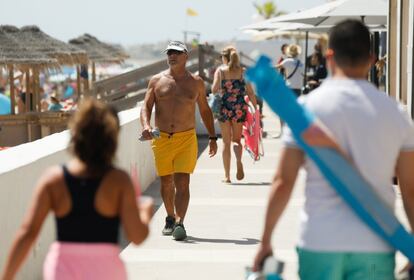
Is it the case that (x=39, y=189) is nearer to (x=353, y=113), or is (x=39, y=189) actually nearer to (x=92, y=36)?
(x=353, y=113)

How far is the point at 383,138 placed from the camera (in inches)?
184

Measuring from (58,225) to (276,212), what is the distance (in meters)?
0.84

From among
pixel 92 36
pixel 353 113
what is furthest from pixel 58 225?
pixel 92 36

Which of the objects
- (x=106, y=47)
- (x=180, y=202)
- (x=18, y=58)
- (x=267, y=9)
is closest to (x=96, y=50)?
(x=106, y=47)

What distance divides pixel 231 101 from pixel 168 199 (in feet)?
14.9

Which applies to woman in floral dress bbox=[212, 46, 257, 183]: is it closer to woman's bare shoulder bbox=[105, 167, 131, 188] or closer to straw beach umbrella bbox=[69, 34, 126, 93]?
woman's bare shoulder bbox=[105, 167, 131, 188]

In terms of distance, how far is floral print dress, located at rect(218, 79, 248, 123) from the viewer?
1486 centimetres

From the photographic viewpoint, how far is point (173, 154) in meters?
10.4

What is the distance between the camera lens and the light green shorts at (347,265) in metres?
4.57

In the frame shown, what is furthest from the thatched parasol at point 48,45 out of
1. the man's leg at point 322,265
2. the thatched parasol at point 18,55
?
the man's leg at point 322,265

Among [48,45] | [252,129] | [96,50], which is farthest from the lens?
[96,50]

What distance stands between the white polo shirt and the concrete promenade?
3876mm

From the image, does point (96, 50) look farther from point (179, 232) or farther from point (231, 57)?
point (179, 232)

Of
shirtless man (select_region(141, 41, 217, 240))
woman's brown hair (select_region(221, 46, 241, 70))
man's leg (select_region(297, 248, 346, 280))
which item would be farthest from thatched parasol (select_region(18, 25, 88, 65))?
man's leg (select_region(297, 248, 346, 280))
